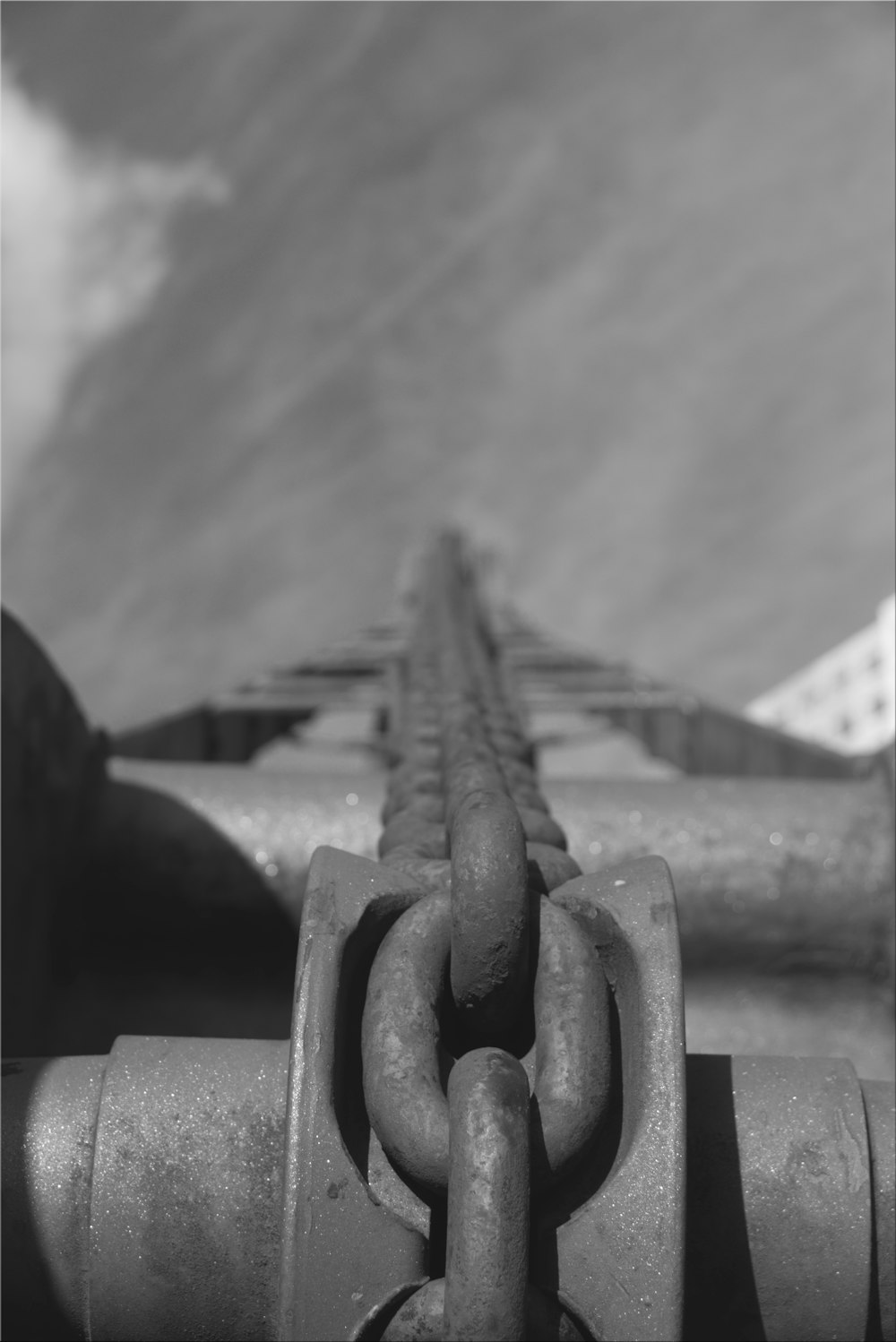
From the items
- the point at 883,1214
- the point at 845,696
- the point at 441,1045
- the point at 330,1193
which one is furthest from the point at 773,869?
the point at 845,696

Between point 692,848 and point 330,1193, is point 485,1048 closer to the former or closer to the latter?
point 330,1193

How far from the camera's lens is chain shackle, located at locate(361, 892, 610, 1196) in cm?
88

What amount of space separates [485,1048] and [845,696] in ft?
21.3

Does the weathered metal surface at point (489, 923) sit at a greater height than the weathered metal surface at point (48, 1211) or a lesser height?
greater

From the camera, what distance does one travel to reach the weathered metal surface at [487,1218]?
A: 79cm

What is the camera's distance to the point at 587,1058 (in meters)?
0.91

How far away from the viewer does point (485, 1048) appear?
2.97ft

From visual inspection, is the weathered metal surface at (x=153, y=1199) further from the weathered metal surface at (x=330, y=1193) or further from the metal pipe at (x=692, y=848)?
the metal pipe at (x=692, y=848)

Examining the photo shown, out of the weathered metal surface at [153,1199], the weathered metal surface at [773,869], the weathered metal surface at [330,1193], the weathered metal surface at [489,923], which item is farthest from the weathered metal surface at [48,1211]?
the weathered metal surface at [773,869]

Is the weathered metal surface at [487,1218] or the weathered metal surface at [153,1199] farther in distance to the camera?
the weathered metal surface at [153,1199]

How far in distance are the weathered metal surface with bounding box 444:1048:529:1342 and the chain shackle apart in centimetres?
5

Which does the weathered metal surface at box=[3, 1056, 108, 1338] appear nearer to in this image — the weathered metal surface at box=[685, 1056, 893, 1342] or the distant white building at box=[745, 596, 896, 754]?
the weathered metal surface at box=[685, 1056, 893, 1342]

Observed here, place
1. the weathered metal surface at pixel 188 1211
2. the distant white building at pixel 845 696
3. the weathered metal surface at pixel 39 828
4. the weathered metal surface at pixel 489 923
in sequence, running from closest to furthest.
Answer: the weathered metal surface at pixel 489 923 → the weathered metal surface at pixel 188 1211 → the weathered metal surface at pixel 39 828 → the distant white building at pixel 845 696

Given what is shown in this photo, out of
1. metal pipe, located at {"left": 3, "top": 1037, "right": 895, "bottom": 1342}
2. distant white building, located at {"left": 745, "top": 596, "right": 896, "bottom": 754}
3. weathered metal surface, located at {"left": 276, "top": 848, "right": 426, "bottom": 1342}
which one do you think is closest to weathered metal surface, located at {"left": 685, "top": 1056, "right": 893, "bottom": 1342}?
metal pipe, located at {"left": 3, "top": 1037, "right": 895, "bottom": 1342}
